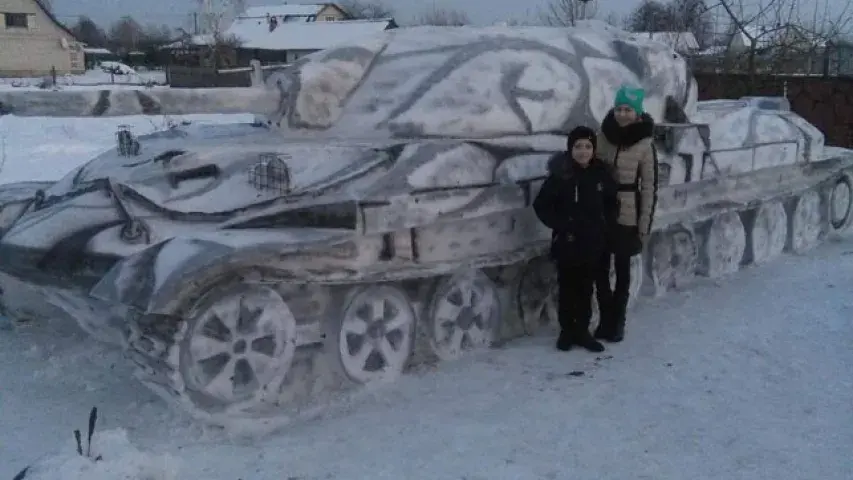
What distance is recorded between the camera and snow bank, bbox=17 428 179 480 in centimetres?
329

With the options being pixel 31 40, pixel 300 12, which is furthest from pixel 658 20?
pixel 300 12

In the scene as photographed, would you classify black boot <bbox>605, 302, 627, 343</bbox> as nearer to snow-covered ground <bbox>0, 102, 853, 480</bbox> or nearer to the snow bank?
snow-covered ground <bbox>0, 102, 853, 480</bbox>

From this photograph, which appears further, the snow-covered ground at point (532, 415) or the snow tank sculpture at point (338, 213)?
the snow tank sculpture at point (338, 213)

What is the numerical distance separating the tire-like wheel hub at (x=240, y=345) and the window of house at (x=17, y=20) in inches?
1595

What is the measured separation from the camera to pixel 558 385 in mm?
5223

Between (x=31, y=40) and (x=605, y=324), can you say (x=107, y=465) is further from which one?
(x=31, y=40)

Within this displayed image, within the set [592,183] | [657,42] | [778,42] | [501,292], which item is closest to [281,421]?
[501,292]

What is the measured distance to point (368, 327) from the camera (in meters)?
5.09

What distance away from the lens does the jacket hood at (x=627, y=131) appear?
5754 millimetres

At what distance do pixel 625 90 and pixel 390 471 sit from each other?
2.86 metres

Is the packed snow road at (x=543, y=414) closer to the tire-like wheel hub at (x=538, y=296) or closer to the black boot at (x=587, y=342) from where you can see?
the black boot at (x=587, y=342)

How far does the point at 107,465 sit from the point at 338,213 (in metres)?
1.78

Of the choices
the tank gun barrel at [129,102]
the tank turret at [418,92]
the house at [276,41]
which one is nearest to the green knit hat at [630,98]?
the tank turret at [418,92]

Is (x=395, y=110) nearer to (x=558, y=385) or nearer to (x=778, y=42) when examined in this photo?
(x=558, y=385)
